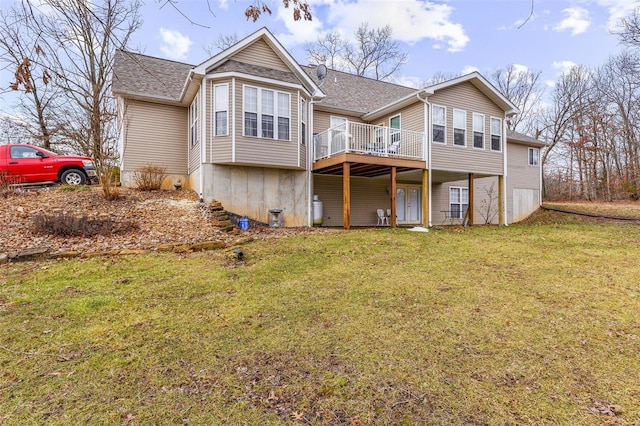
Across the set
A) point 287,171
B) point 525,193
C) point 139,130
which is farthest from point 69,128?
point 525,193

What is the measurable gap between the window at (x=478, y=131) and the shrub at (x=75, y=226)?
1324 centimetres

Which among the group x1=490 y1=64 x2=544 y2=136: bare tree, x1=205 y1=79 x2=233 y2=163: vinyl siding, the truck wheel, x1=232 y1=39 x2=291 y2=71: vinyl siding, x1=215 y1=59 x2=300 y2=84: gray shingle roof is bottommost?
the truck wheel

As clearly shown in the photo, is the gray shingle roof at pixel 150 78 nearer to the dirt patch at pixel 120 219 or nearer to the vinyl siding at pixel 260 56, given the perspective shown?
the vinyl siding at pixel 260 56

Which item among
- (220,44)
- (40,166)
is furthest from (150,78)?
(220,44)

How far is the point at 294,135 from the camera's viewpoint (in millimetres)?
11406

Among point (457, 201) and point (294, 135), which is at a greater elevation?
point (294, 135)

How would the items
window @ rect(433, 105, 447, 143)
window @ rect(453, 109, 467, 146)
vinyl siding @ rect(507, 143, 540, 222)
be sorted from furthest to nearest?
1. vinyl siding @ rect(507, 143, 540, 222)
2. window @ rect(453, 109, 467, 146)
3. window @ rect(433, 105, 447, 143)

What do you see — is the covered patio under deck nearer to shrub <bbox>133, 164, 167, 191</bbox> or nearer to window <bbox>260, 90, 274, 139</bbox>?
window <bbox>260, 90, 274, 139</bbox>

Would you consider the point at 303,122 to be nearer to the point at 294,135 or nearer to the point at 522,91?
the point at 294,135

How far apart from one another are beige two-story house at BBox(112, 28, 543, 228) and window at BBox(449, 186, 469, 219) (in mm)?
1198

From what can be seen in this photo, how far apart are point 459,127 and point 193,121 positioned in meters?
10.6

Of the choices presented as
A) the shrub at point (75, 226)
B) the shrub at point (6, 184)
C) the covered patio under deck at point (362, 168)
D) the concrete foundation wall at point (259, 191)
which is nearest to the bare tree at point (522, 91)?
the covered patio under deck at point (362, 168)

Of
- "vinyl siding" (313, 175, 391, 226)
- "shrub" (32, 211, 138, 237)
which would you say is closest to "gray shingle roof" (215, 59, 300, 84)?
"vinyl siding" (313, 175, 391, 226)

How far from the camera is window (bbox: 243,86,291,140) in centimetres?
1070
